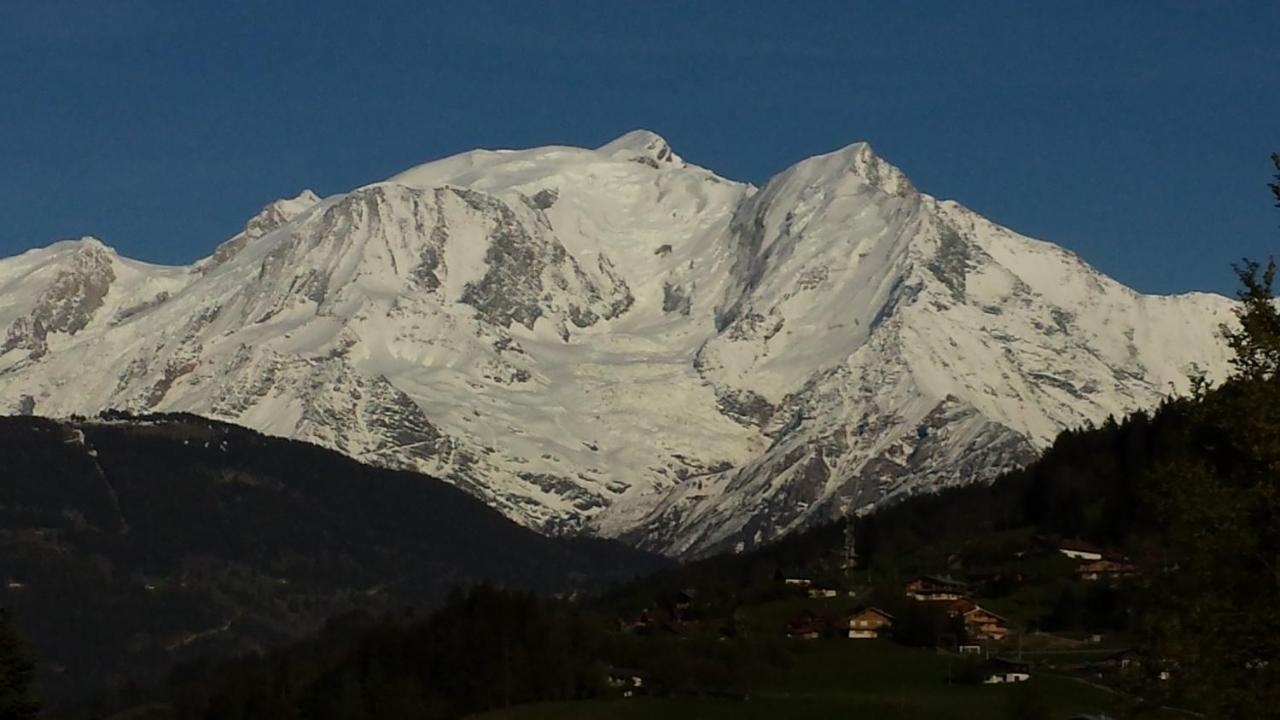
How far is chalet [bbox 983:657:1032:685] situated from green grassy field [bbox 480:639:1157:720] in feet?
4.38

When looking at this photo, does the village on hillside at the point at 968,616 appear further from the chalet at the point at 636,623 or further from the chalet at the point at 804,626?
the chalet at the point at 636,623

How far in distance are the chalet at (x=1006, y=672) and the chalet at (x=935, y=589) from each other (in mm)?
37126

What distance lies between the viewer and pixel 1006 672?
463 ft

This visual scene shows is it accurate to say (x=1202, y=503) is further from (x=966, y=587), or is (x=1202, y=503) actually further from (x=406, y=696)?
(x=966, y=587)

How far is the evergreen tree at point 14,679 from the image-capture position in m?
47.6

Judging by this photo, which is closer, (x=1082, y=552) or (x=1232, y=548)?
(x=1232, y=548)

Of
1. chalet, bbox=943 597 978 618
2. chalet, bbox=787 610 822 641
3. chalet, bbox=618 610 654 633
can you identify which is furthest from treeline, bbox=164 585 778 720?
chalet, bbox=943 597 978 618

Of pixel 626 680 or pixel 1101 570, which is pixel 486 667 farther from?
pixel 1101 570

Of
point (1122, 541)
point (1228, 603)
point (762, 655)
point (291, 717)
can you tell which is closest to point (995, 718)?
point (762, 655)

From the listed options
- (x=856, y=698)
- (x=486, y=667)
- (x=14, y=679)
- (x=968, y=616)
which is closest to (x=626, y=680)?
(x=486, y=667)

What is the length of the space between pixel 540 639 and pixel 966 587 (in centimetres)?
4068

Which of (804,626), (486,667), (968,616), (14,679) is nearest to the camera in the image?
(14,679)

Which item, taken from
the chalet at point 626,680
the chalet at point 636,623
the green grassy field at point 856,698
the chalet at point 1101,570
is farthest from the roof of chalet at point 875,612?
the chalet at point 626,680

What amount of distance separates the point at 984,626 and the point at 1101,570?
17.7 meters
